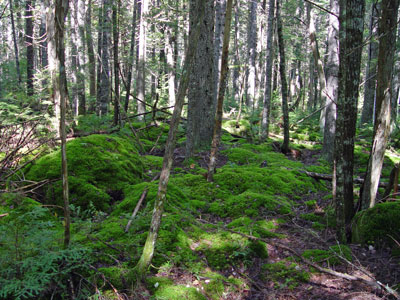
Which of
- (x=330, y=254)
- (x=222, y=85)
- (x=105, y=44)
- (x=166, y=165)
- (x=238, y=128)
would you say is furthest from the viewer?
(x=238, y=128)

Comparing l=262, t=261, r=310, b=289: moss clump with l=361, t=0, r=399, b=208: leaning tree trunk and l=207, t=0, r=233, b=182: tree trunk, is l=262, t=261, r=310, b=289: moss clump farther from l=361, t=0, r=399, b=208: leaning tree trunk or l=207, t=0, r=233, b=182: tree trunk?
l=207, t=0, r=233, b=182: tree trunk

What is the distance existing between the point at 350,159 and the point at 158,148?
23.0ft

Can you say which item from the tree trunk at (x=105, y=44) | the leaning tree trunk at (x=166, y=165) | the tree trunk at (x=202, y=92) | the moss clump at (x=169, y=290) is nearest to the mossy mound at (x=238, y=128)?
the tree trunk at (x=202, y=92)

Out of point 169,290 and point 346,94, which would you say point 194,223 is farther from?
point 346,94

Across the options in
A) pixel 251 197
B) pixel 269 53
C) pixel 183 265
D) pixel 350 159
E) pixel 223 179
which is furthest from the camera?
pixel 269 53

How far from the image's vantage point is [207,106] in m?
9.68

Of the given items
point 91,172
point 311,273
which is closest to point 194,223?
point 311,273

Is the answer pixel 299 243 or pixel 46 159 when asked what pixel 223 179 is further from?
pixel 46 159

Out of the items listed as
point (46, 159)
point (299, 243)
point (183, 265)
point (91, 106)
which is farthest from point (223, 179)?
point (91, 106)

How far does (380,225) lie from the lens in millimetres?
3881

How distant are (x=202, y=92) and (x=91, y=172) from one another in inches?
200

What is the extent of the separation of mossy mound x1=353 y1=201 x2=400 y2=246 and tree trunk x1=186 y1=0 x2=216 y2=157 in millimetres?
4877

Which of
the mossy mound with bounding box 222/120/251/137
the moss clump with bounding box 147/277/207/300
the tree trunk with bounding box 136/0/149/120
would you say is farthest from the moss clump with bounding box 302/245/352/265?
the tree trunk with bounding box 136/0/149/120

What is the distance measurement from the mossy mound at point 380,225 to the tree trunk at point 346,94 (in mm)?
259
